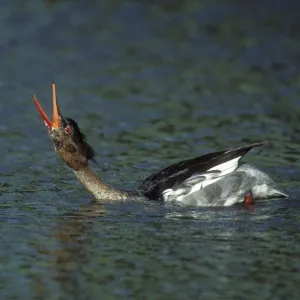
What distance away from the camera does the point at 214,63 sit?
1816 centimetres

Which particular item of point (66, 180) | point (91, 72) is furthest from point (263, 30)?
point (66, 180)

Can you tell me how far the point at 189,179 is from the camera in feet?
39.8

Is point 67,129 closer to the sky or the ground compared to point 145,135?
closer to the ground

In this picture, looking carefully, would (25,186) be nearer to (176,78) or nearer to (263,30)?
(176,78)

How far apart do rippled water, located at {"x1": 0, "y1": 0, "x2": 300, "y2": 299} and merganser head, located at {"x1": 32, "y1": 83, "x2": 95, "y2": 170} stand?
0.41 m

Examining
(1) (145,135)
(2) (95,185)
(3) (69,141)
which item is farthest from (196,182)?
(1) (145,135)

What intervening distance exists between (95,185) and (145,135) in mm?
2562

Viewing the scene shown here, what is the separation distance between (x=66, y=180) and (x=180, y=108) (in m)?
3.25

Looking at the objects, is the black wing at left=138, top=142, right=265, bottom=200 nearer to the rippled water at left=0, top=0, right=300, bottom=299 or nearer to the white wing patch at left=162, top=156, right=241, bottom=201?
the white wing patch at left=162, top=156, right=241, bottom=201

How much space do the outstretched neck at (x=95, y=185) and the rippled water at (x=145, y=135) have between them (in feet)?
0.49

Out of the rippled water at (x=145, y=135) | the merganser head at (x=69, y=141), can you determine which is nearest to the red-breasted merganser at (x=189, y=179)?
the merganser head at (x=69, y=141)

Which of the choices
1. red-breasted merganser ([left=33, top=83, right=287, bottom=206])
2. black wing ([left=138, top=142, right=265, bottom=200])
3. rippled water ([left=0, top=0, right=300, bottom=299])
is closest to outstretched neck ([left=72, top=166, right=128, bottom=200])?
red-breasted merganser ([left=33, top=83, right=287, bottom=206])

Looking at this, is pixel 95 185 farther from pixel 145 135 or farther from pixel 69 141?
pixel 145 135

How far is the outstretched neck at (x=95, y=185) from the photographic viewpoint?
12.4 metres
